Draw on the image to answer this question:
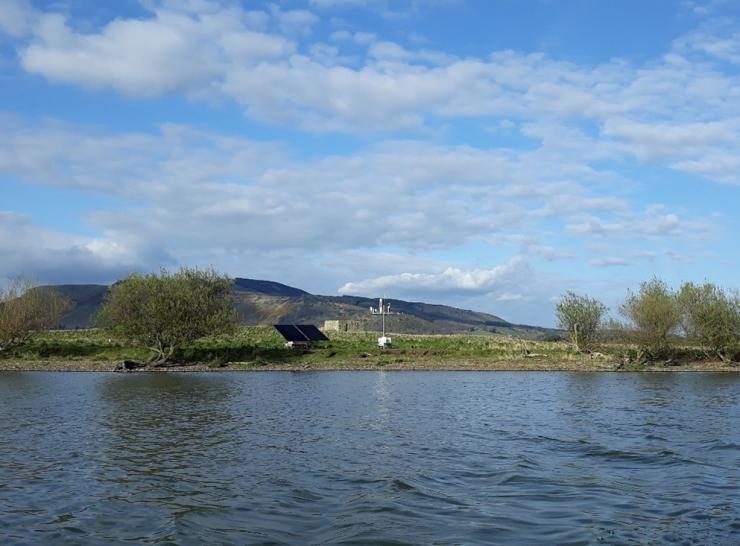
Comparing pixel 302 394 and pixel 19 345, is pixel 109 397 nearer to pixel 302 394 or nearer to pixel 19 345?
pixel 302 394

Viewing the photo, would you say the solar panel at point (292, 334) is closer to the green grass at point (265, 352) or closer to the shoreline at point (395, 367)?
the green grass at point (265, 352)

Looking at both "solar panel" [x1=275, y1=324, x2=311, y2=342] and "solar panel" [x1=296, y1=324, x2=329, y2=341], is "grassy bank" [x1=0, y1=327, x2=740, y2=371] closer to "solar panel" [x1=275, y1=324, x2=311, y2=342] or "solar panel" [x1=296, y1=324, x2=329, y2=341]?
"solar panel" [x1=275, y1=324, x2=311, y2=342]

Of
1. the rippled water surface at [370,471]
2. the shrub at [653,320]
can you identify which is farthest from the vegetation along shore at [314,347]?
the rippled water surface at [370,471]

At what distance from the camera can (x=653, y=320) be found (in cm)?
7362

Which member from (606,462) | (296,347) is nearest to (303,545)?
(606,462)

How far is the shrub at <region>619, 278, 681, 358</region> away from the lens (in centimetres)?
7362

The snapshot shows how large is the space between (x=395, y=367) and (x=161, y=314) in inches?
951

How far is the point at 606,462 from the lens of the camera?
69.6 ft

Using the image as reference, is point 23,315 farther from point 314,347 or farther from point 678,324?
point 678,324

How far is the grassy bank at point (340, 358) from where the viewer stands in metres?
72.1

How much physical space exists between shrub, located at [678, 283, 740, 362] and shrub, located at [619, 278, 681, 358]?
1508 mm

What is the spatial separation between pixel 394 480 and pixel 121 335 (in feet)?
195

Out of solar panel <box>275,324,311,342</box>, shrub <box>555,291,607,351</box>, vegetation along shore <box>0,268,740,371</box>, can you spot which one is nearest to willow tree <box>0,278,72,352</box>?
vegetation along shore <box>0,268,740,371</box>

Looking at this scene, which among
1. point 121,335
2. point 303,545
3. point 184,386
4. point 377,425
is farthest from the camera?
point 121,335
